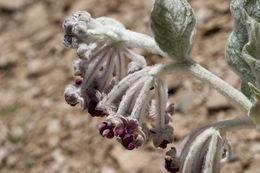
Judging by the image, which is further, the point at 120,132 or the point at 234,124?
the point at 234,124

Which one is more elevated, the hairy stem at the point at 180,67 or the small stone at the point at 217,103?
the hairy stem at the point at 180,67

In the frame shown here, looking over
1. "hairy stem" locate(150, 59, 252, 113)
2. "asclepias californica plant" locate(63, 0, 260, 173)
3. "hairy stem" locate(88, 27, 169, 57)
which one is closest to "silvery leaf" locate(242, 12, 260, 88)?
"asclepias californica plant" locate(63, 0, 260, 173)

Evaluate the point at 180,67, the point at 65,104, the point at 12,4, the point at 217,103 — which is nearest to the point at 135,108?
the point at 180,67

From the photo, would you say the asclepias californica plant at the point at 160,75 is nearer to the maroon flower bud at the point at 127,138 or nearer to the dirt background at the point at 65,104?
the maroon flower bud at the point at 127,138

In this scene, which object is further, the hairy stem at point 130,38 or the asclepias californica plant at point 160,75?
the hairy stem at point 130,38

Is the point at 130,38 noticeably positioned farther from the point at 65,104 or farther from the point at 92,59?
the point at 65,104

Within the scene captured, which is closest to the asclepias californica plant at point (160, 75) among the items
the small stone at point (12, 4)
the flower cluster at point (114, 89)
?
the flower cluster at point (114, 89)

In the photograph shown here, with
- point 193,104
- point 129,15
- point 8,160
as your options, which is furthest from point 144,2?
point 8,160
